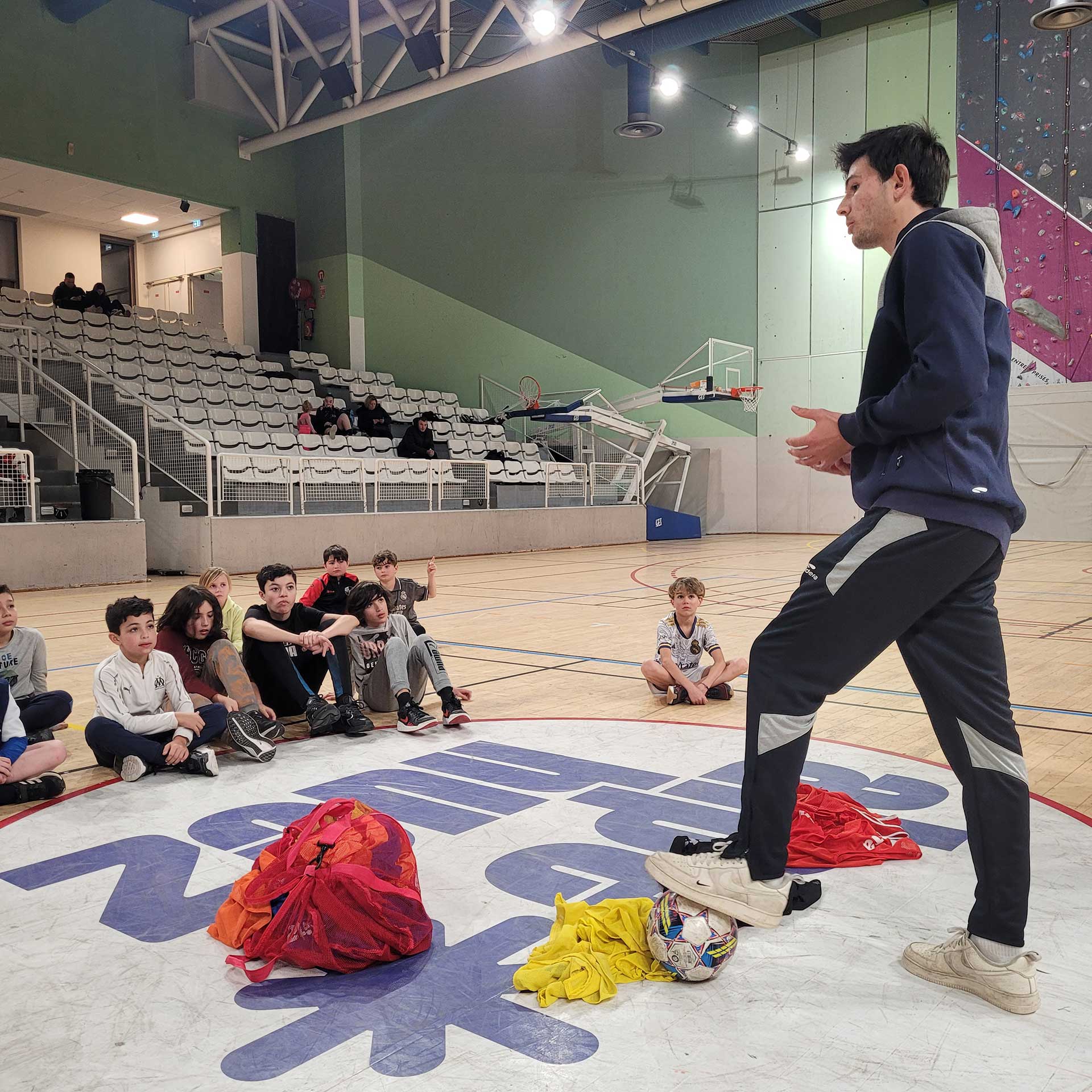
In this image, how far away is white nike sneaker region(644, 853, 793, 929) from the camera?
7.18ft

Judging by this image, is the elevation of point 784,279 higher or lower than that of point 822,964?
higher

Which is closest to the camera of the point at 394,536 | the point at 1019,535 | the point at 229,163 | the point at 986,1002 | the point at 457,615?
the point at 986,1002

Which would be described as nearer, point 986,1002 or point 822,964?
point 986,1002

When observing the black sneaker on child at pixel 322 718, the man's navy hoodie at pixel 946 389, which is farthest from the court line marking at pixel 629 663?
the man's navy hoodie at pixel 946 389

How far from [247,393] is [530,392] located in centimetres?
632

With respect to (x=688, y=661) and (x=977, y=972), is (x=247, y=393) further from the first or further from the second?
(x=977, y=972)

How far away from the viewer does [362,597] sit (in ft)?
16.0

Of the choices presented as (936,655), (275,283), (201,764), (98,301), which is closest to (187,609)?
(201,764)

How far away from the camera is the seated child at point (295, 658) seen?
4.40 metres

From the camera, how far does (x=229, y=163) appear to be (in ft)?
57.7

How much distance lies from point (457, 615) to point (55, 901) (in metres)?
5.83

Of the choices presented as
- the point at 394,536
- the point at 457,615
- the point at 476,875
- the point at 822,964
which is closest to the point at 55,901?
the point at 476,875

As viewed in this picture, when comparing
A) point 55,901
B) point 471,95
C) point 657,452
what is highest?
point 471,95

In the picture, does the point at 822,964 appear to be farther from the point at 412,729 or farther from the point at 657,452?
the point at 657,452
